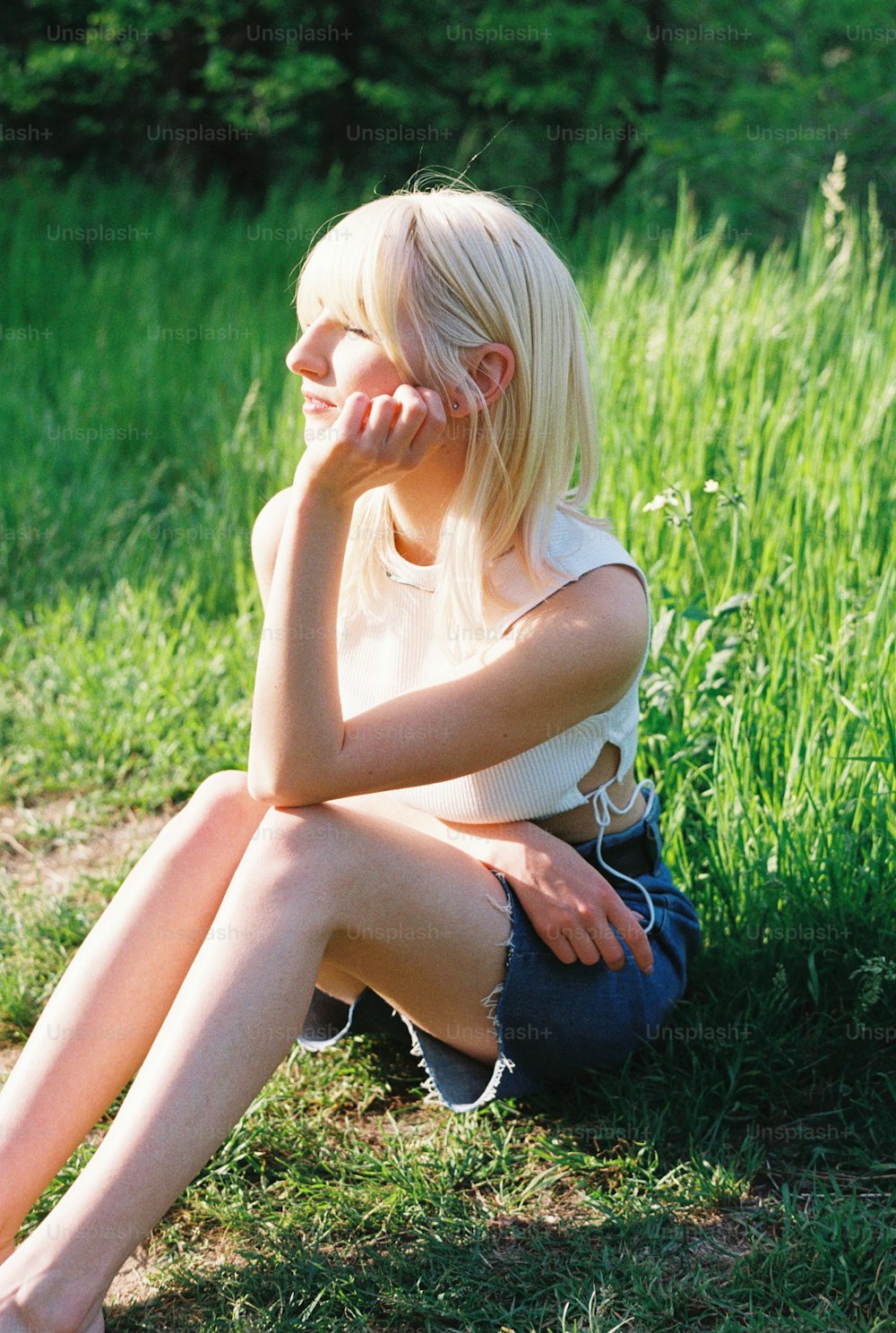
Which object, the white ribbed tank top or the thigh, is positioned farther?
the white ribbed tank top

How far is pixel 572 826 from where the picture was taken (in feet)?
6.42

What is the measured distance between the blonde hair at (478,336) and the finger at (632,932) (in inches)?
16.3

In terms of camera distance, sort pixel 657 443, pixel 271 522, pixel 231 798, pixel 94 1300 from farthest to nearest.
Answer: pixel 657 443, pixel 271 522, pixel 231 798, pixel 94 1300

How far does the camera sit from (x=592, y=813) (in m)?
1.95

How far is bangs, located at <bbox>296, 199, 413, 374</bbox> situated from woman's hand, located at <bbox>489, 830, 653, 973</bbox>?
0.69m

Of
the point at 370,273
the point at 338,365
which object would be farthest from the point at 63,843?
the point at 370,273

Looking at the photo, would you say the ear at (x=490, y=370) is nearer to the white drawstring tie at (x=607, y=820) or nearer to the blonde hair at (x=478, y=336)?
the blonde hair at (x=478, y=336)

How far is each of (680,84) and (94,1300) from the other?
279 inches

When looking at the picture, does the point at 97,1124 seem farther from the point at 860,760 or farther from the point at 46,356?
the point at 46,356

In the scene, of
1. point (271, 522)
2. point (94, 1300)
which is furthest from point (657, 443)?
point (94, 1300)

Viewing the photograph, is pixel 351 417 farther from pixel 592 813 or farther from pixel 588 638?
pixel 592 813

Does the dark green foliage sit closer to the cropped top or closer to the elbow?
the cropped top

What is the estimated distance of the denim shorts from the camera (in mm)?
1843

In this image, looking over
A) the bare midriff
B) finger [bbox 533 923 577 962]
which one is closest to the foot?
finger [bbox 533 923 577 962]
